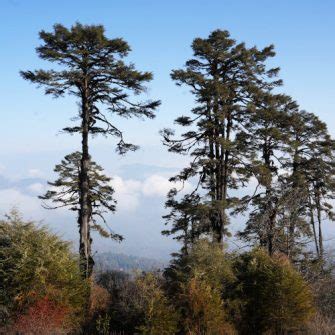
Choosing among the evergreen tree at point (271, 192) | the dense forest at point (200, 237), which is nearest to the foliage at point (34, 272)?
the dense forest at point (200, 237)

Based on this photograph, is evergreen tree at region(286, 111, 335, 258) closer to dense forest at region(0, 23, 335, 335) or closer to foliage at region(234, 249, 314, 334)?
dense forest at region(0, 23, 335, 335)

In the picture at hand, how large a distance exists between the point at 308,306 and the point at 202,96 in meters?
13.0

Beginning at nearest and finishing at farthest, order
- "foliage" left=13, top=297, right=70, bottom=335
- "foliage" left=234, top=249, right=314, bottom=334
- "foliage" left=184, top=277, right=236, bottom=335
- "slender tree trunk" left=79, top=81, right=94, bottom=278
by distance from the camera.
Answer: "foliage" left=13, top=297, right=70, bottom=335 → "foliage" left=184, top=277, right=236, bottom=335 → "foliage" left=234, top=249, right=314, bottom=334 → "slender tree trunk" left=79, top=81, right=94, bottom=278

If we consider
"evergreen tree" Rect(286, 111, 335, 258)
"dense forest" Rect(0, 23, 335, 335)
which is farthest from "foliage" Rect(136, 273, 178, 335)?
"evergreen tree" Rect(286, 111, 335, 258)

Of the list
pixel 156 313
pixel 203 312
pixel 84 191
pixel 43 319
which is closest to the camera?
pixel 43 319

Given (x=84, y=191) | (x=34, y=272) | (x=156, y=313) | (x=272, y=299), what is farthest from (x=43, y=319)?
(x=84, y=191)

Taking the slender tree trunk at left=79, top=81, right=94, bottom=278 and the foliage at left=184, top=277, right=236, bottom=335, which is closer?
the foliage at left=184, top=277, right=236, bottom=335

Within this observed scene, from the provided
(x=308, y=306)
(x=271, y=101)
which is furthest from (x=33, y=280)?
(x=271, y=101)

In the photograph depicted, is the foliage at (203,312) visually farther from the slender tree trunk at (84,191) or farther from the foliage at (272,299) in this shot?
the slender tree trunk at (84,191)

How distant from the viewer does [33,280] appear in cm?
1451

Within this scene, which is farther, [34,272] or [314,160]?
[314,160]

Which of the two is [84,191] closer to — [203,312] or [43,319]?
[43,319]

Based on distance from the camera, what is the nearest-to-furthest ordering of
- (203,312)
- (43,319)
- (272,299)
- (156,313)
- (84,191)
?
(43,319)
(156,313)
(203,312)
(272,299)
(84,191)

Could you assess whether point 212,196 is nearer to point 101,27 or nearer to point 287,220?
point 287,220
